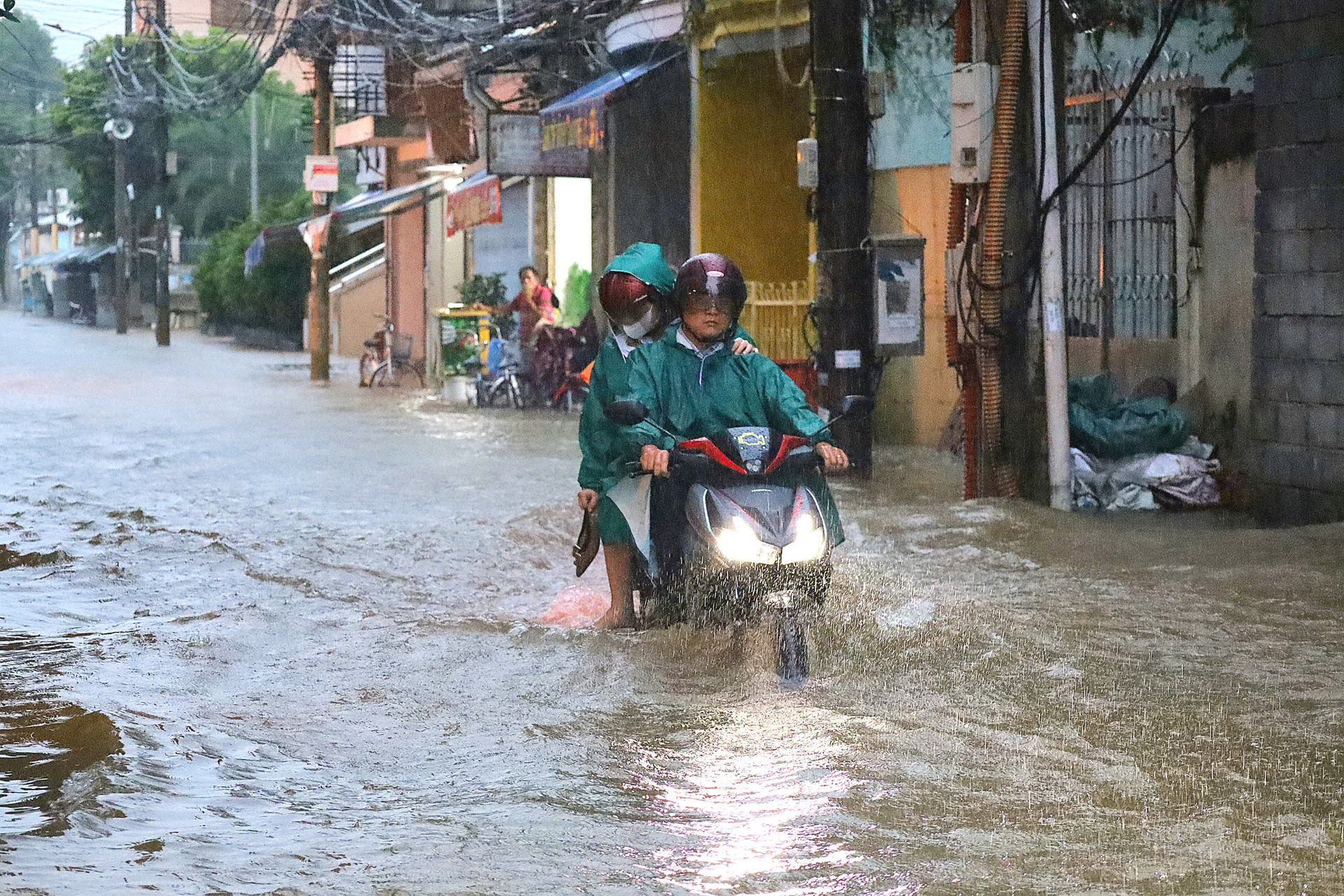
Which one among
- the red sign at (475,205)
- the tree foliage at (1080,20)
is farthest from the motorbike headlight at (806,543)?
the red sign at (475,205)

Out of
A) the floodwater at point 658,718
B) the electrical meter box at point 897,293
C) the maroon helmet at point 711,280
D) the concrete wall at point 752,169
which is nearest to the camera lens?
the floodwater at point 658,718

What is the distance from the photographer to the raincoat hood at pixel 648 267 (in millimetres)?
6832

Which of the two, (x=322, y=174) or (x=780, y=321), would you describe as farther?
(x=322, y=174)

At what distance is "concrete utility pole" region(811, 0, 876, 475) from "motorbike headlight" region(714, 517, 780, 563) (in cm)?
742

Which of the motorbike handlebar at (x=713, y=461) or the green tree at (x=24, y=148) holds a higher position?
A: the green tree at (x=24, y=148)

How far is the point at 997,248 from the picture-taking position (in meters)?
11.3

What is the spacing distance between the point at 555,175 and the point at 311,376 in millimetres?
7270

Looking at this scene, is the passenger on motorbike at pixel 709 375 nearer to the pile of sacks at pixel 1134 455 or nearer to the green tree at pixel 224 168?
the pile of sacks at pixel 1134 455

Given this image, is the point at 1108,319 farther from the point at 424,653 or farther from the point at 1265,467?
the point at 424,653

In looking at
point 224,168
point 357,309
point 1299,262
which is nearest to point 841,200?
point 1299,262

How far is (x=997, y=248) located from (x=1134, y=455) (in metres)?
1.99

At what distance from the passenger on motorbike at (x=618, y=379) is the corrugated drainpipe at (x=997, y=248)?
4611 millimetres

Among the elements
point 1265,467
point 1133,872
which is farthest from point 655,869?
point 1265,467

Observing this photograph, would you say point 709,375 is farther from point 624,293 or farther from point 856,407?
point 856,407
